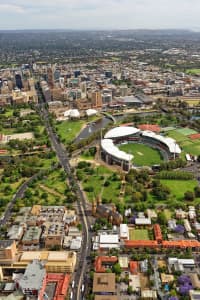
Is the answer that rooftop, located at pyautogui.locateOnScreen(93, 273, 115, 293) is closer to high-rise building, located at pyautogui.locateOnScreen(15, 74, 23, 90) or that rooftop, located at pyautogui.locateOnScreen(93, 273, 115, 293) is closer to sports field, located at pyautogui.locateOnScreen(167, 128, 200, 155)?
sports field, located at pyautogui.locateOnScreen(167, 128, 200, 155)

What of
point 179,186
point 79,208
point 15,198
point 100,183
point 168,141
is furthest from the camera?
point 168,141

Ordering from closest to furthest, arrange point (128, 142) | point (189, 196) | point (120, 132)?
point (189, 196), point (120, 132), point (128, 142)

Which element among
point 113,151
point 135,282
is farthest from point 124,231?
point 113,151

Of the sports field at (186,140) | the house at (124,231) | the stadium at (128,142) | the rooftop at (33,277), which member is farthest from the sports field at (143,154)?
the rooftop at (33,277)

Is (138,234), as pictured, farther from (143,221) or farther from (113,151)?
(113,151)

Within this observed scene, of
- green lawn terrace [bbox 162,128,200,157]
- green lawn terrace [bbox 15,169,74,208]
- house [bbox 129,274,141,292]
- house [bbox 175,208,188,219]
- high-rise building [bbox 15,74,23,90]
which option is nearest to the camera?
house [bbox 129,274,141,292]

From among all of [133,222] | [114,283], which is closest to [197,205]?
[133,222]

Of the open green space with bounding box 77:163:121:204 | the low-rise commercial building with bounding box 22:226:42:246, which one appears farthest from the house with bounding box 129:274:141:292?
the open green space with bounding box 77:163:121:204
